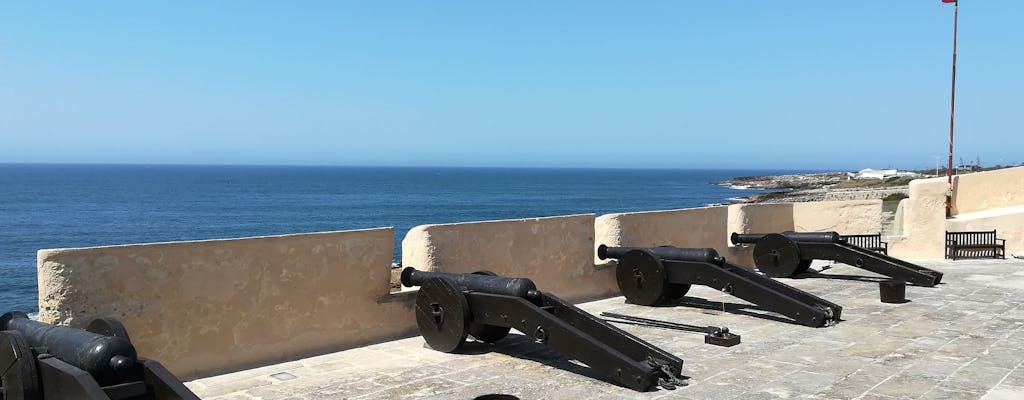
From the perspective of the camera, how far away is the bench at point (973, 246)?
1227 cm

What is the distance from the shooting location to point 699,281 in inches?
296

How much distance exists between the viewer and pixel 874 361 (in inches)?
221

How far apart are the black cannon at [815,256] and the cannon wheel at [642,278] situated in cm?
274

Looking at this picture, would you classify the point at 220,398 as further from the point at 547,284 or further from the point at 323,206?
the point at 323,206

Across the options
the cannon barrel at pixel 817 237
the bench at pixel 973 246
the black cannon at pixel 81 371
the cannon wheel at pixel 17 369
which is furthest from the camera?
the bench at pixel 973 246

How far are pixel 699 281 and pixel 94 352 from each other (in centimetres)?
525

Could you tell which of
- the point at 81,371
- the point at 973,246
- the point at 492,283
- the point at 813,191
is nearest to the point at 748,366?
the point at 492,283

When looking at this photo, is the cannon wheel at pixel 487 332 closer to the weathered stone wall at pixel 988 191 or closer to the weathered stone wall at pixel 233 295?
the weathered stone wall at pixel 233 295

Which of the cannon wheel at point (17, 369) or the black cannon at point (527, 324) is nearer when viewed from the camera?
the cannon wheel at point (17, 369)

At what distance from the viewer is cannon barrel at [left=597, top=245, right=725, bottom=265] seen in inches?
297

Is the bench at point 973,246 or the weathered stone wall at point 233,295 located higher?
the weathered stone wall at point 233,295

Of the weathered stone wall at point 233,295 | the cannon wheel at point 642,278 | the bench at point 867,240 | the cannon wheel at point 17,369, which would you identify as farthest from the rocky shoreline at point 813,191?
the cannon wheel at point 17,369

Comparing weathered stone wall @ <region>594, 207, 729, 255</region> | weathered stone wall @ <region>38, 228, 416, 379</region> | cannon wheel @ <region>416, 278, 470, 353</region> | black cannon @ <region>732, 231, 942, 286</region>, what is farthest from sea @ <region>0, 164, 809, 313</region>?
cannon wheel @ <region>416, 278, 470, 353</region>

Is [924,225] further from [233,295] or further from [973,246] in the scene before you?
[233,295]
